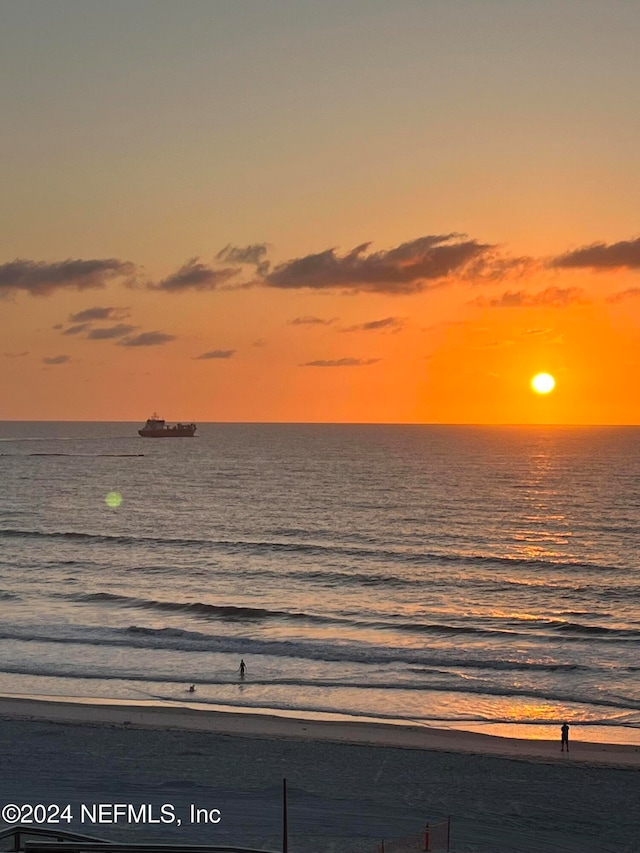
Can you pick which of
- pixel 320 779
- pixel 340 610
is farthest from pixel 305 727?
pixel 340 610

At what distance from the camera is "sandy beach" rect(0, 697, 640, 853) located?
90.1 ft

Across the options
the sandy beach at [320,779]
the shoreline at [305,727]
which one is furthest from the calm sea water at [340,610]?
the sandy beach at [320,779]

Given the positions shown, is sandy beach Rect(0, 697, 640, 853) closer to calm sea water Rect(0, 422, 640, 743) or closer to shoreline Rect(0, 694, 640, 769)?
shoreline Rect(0, 694, 640, 769)

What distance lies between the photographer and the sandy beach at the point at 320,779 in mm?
27453

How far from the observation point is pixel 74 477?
188625 mm

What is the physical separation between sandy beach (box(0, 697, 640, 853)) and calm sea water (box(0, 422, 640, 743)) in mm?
3631

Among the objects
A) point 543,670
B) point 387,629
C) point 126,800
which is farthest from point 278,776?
point 387,629

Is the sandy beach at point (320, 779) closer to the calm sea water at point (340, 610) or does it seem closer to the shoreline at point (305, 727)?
the shoreline at point (305, 727)

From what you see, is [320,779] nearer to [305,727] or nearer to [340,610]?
[305,727]

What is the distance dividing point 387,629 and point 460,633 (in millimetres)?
4234

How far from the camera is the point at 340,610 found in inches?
2397

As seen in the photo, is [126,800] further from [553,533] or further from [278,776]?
[553,533]

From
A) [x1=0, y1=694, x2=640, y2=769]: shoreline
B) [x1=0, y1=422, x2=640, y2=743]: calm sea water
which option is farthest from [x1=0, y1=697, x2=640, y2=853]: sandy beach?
[x1=0, y1=422, x2=640, y2=743]: calm sea water

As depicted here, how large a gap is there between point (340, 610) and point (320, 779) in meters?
28.9
